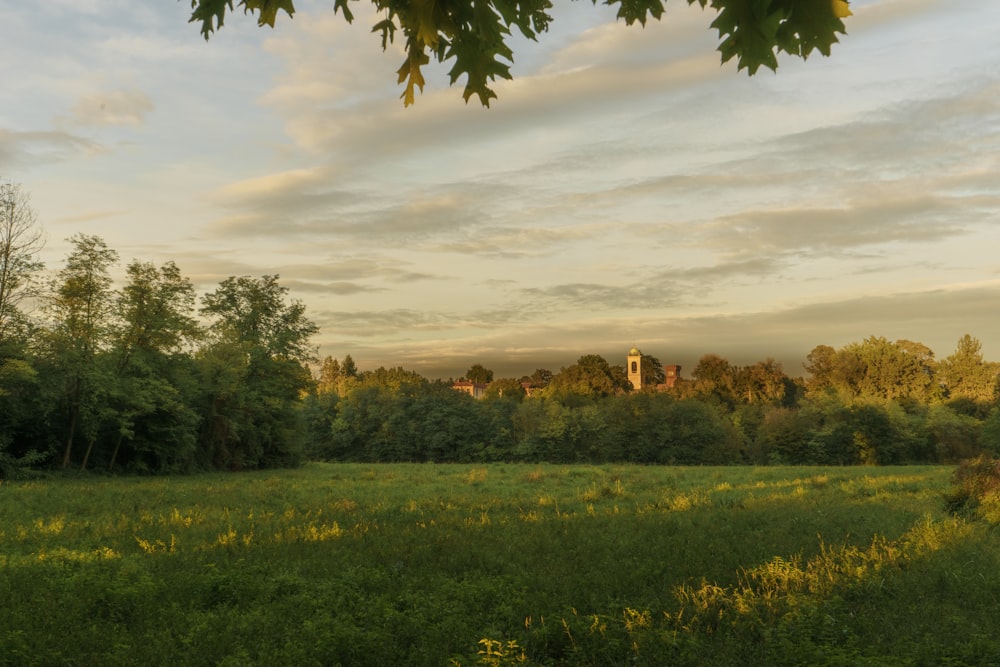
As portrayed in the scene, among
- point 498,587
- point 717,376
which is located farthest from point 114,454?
point 717,376

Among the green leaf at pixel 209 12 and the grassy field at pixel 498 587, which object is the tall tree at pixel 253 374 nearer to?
the grassy field at pixel 498 587

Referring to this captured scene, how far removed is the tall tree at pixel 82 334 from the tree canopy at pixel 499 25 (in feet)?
109

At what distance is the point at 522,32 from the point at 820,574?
948 centimetres

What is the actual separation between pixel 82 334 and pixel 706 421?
5368 centimetres

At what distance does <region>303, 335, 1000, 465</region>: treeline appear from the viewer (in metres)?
62.1

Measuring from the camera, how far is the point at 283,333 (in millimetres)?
47469

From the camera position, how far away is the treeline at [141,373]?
3130 cm

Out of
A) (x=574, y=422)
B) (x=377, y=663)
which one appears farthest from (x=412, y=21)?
(x=574, y=422)

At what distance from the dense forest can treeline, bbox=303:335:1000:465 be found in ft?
0.60

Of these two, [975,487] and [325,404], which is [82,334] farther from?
[325,404]

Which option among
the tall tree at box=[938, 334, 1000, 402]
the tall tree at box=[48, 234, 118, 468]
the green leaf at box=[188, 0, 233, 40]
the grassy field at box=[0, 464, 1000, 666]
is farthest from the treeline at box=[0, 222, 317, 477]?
the tall tree at box=[938, 334, 1000, 402]

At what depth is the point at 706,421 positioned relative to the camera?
67.1 m

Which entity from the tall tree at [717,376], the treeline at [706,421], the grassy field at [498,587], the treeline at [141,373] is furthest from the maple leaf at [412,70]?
the tall tree at [717,376]

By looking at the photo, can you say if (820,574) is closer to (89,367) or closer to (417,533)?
(417,533)
